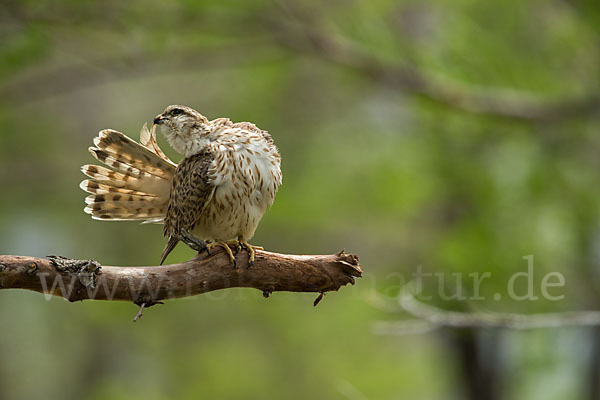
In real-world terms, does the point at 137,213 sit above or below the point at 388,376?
above

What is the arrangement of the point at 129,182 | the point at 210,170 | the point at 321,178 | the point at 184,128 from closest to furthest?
the point at 184,128 < the point at 210,170 < the point at 129,182 < the point at 321,178

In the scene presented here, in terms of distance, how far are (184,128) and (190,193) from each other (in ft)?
0.94

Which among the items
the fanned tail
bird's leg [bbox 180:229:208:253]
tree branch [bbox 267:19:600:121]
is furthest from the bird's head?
tree branch [bbox 267:19:600:121]

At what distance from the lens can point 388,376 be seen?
455 inches

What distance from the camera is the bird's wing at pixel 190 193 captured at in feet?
9.68

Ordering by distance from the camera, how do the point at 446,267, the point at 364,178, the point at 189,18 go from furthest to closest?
1. the point at 364,178
2. the point at 446,267
3. the point at 189,18

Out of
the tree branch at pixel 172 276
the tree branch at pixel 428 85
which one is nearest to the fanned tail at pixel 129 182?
the tree branch at pixel 172 276

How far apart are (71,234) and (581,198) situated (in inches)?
371

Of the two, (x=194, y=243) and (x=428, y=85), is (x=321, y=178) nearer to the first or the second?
(x=428, y=85)

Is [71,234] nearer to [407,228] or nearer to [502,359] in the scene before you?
[407,228]

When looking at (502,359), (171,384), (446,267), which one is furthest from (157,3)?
(171,384)

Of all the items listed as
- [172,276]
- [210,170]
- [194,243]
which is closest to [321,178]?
[210,170]

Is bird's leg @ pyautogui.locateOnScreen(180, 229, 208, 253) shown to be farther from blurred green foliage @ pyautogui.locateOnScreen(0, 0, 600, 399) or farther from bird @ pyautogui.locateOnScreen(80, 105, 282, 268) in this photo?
blurred green foliage @ pyautogui.locateOnScreen(0, 0, 600, 399)

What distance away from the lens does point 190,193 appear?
2.93 m
